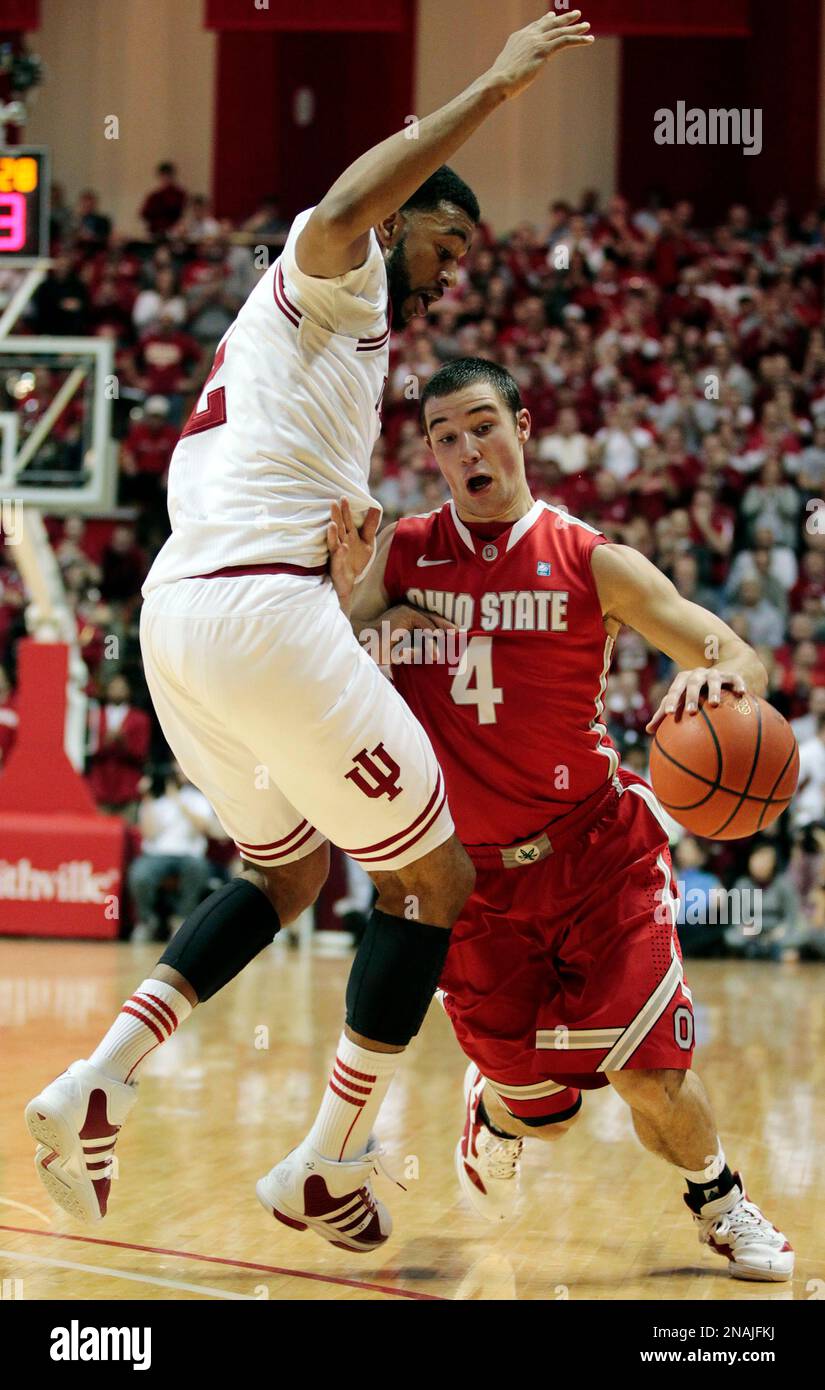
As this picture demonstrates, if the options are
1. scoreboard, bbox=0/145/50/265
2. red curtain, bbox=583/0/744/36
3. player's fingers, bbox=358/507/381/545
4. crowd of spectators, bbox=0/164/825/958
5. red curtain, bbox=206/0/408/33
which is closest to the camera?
player's fingers, bbox=358/507/381/545

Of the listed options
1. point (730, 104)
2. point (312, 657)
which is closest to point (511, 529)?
point (312, 657)

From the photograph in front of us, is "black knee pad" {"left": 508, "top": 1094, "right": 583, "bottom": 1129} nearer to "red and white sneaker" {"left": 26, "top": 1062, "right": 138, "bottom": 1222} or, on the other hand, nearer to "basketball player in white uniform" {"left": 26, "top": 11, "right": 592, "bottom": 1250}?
"basketball player in white uniform" {"left": 26, "top": 11, "right": 592, "bottom": 1250}

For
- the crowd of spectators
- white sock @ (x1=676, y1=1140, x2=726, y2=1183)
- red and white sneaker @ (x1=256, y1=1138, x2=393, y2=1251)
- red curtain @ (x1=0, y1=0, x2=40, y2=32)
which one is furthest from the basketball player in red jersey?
red curtain @ (x1=0, y1=0, x2=40, y2=32)

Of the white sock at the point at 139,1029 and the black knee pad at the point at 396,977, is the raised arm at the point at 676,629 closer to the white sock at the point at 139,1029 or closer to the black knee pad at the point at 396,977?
the black knee pad at the point at 396,977

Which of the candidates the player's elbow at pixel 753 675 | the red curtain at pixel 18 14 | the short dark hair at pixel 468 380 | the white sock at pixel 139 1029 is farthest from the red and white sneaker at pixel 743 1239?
the red curtain at pixel 18 14

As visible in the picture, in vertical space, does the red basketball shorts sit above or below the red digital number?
below

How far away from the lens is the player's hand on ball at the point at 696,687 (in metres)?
3.51

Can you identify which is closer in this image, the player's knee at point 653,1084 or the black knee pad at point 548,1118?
the player's knee at point 653,1084

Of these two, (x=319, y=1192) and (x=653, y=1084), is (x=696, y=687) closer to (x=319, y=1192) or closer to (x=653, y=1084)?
(x=653, y=1084)

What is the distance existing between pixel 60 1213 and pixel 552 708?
1871 millimetres

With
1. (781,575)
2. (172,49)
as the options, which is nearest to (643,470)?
(781,575)

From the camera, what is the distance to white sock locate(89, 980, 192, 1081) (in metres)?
3.53

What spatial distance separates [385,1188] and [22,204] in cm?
679

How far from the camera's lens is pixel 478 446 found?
3988 millimetres
